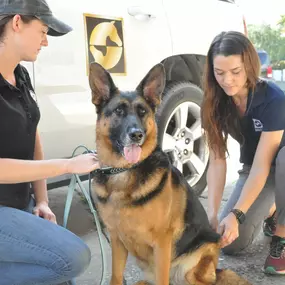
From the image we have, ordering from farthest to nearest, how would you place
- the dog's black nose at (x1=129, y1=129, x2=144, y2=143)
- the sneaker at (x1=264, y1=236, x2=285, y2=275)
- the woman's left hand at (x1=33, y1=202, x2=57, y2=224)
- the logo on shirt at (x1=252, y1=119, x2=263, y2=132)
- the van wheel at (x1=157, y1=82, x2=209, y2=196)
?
1. the van wheel at (x1=157, y1=82, x2=209, y2=196)
2. the logo on shirt at (x1=252, y1=119, x2=263, y2=132)
3. the sneaker at (x1=264, y1=236, x2=285, y2=275)
4. the woman's left hand at (x1=33, y1=202, x2=57, y2=224)
5. the dog's black nose at (x1=129, y1=129, x2=144, y2=143)

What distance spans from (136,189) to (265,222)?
57.7 inches

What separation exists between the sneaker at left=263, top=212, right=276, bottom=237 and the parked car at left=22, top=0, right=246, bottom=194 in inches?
33.3

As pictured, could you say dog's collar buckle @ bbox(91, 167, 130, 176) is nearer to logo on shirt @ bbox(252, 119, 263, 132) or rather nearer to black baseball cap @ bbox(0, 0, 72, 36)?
black baseball cap @ bbox(0, 0, 72, 36)

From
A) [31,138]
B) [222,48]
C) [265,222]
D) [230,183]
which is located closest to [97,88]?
[31,138]

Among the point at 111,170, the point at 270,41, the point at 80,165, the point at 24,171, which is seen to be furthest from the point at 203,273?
the point at 270,41

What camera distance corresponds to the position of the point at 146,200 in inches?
86.8

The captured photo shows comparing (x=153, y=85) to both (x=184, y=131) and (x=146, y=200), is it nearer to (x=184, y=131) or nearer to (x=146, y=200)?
(x=146, y=200)

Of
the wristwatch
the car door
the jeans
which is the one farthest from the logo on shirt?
the car door

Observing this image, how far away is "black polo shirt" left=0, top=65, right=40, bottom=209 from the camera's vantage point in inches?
79.2

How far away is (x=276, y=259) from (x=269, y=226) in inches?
23.4

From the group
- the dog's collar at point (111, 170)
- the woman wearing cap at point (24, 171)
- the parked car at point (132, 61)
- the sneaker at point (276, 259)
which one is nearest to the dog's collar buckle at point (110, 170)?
the dog's collar at point (111, 170)

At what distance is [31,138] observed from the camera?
85.9 inches

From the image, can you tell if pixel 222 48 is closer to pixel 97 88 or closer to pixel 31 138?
pixel 97 88

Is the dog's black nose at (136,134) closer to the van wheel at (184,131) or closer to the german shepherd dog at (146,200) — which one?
the german shepherd dog at (146,200)
